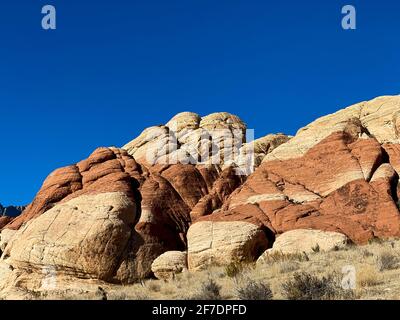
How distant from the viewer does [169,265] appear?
102 feet

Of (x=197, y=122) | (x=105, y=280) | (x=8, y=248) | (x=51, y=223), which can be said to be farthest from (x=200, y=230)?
(x=197, y=122)

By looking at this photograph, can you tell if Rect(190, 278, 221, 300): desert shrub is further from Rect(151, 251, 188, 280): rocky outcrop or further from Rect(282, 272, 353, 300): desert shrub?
Rect(151, 251, 188, 280): rocky outcrop

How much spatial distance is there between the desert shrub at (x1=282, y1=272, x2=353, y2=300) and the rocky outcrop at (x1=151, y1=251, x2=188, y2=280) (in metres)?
17.0

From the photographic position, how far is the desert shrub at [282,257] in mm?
22944

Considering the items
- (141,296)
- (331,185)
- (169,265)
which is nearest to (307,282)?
(141,296)

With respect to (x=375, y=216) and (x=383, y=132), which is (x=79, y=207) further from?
(x=383, y=132)

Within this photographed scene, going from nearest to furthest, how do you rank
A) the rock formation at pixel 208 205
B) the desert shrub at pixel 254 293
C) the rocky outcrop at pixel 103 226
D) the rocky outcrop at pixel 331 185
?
the desert shrub at pixel 254 293 → the rocky outcrop at pixel 331 185 → the rock formation at pixel 208 205 → the rocky outcrop at pixel 103 226

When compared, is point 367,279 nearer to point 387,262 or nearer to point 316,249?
point 387,262

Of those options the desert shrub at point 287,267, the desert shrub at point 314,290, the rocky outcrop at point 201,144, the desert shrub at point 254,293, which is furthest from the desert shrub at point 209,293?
the rocky outcrop at point 201,144

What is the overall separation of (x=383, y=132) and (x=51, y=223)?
1133 inches

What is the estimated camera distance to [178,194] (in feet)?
130

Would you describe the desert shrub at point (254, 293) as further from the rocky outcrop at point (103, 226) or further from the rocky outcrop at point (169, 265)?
the rocky outcrop at point (103, 226)

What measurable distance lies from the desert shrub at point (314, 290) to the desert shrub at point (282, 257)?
8541 mm

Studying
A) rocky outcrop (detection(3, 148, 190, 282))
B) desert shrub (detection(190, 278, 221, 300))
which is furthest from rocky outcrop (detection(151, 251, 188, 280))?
desert shrub (detection(190, 278, 221, 300))
